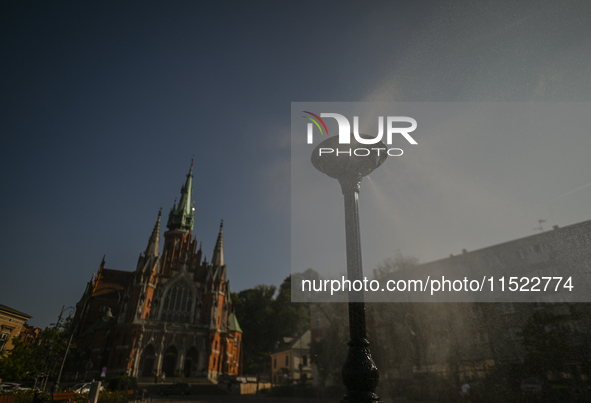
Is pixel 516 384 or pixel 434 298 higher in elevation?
pixel 434 298

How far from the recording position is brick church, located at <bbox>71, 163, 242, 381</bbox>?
38812 millimetres

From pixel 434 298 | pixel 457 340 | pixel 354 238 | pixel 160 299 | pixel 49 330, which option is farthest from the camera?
pixel 160 299

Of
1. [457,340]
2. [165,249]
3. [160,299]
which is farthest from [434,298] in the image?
[165,249]

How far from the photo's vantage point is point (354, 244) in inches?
208

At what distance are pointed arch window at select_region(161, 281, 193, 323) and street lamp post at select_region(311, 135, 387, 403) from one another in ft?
141

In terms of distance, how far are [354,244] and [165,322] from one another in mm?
43091

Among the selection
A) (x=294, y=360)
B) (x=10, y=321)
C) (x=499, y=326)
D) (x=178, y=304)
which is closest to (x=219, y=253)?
(x=178, y=304)

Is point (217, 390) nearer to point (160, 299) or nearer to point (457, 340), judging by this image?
point (160, 299)

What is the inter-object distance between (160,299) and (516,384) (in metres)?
40.3

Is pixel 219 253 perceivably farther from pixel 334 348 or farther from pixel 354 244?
pixel 354 244

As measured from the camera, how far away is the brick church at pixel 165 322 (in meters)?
38.8

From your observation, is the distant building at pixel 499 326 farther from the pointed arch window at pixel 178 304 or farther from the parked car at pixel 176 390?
the pointed arch window at pixel 178 304

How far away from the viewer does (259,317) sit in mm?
61750

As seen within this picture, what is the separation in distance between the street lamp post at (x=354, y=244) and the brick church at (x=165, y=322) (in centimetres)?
3668
